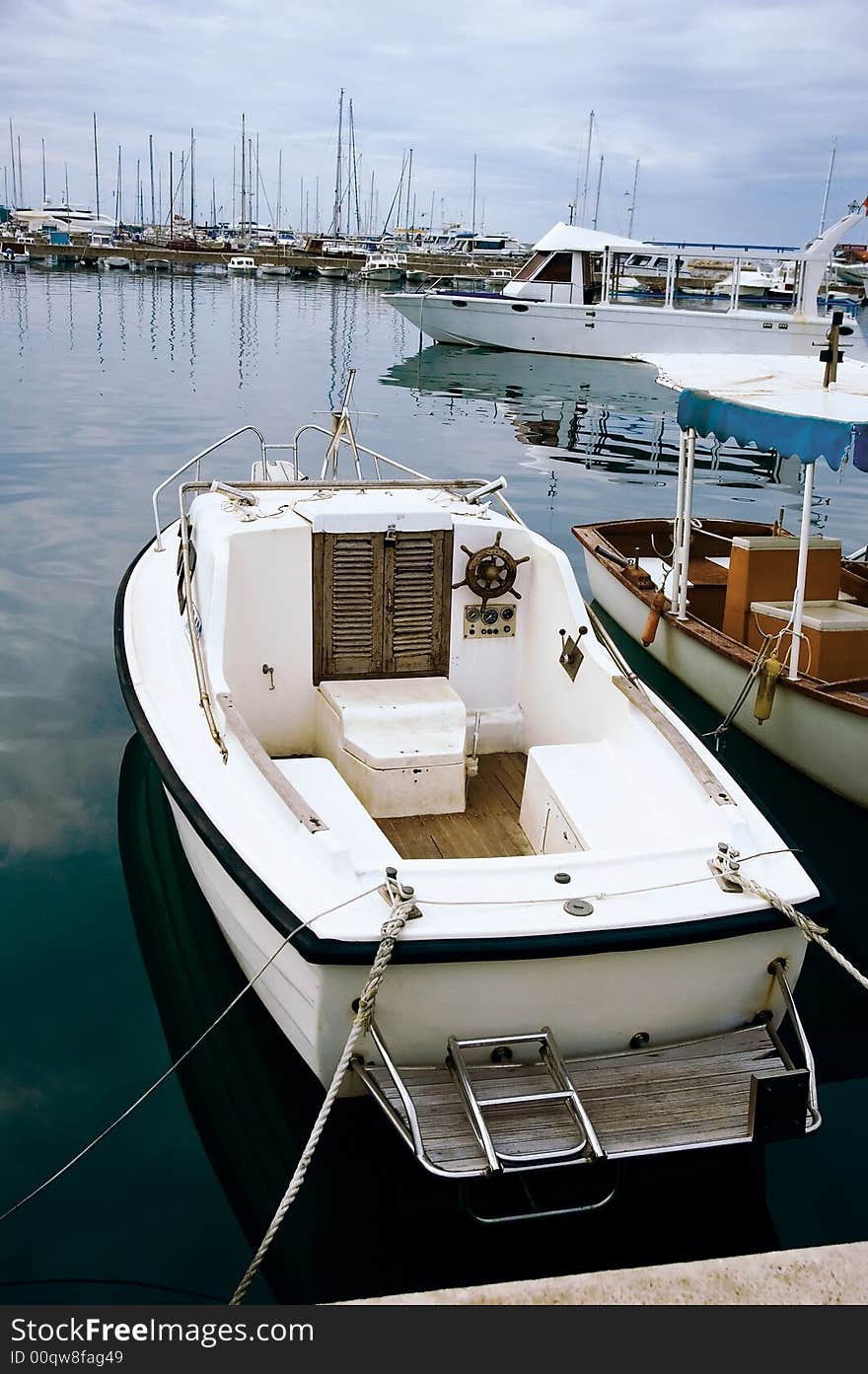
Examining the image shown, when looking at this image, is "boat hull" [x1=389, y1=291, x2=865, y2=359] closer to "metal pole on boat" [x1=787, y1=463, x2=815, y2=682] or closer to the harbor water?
the harbor water

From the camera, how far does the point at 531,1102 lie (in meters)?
4.15

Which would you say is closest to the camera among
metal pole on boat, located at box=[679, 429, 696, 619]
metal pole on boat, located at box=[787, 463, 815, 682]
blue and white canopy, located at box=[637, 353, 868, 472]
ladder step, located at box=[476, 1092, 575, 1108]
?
ladder step, located at box=[476, 1092, 575, 1108]

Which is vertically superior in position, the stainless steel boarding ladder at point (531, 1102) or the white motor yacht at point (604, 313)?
the white motor yacht at point (604, 313)

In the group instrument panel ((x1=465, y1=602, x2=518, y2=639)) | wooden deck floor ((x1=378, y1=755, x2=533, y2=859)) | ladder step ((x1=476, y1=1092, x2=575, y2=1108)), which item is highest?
instrument panel ((x1=465, y1=602, x2=518, y2=639))

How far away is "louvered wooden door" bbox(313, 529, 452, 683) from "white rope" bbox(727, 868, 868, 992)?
9.94 feet

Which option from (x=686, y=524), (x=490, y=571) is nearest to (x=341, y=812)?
(x=490, y=571)

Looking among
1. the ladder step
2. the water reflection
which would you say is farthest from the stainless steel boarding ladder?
the water reflection

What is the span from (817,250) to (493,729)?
23.4 m

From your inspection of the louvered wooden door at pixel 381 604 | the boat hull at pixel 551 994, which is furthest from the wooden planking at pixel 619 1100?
the louvered wooden door at pixel 381 604

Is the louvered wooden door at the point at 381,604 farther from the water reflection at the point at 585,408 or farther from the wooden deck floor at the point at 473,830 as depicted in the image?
the water reflection at the point at 585,408

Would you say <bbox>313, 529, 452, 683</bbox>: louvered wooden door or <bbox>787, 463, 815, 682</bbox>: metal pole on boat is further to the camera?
<bbox>787, 463, 815, 682</bbox>: metal pole on boat

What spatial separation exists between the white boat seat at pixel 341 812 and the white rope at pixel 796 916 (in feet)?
4.57

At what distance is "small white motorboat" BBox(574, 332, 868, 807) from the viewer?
25.8 ft

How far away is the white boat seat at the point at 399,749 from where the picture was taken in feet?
20.4
